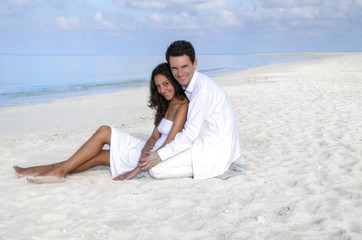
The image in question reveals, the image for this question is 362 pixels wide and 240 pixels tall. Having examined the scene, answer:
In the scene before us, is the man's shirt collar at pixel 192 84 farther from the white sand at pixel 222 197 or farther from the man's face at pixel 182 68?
the white sand at pixel 222 197

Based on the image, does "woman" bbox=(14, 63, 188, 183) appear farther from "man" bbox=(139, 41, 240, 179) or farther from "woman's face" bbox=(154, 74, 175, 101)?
"man" bbox=(139, 41, 240, 179)

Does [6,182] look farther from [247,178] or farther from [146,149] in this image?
[247,178]

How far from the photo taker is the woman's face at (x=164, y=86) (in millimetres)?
3889

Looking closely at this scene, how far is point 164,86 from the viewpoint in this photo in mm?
3926

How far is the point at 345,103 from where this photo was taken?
8562mm

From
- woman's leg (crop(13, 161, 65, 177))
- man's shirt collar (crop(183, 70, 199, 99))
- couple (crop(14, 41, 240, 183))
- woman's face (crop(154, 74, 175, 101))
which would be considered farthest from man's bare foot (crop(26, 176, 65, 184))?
man's shirt collar (crop(183, 70, 199, 99))

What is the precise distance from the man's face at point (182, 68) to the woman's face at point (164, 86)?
0.19 m

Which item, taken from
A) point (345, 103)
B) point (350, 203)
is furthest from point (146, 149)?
point (345, 103)

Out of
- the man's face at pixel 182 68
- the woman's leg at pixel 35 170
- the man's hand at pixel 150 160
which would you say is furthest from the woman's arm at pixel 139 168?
the man's face at pixel 182 68

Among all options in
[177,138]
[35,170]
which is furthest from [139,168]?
[35,170]

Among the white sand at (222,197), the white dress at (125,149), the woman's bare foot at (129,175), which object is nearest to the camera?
the white sand at (222,197)

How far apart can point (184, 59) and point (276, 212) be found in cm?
170

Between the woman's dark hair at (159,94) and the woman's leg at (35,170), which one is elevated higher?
the woman's dark hair at (159,94)

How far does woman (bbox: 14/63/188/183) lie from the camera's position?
3916mm
